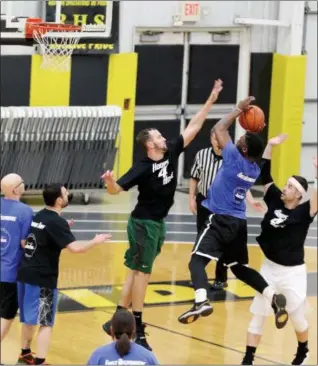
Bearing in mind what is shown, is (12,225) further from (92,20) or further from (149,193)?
(92,20)

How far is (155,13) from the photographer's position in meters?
22.0

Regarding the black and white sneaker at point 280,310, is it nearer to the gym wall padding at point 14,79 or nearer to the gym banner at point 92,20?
the gym banner at point 92,20

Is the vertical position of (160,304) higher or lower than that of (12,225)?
lower

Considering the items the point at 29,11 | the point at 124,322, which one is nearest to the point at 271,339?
the point at 124,322

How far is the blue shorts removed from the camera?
39.3 feet

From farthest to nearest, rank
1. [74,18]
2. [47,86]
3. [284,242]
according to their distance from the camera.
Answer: [47,86] → [74,18] → [284,242]

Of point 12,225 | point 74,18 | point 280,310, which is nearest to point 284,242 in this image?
point 280,310

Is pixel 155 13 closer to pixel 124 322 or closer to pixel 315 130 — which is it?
pixel 315 130

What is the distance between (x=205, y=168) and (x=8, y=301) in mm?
2901

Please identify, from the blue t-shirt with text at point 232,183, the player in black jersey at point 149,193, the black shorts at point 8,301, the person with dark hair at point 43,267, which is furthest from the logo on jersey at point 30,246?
the blue t-shirt with text at point 232,183

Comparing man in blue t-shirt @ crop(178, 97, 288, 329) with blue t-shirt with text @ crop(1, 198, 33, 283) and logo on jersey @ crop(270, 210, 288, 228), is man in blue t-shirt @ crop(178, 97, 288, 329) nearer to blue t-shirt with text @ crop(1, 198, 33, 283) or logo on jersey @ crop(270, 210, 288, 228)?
logo on jersey @ crop(270, 210, 288, 228)

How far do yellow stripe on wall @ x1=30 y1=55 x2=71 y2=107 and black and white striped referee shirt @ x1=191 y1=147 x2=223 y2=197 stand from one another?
716 cm

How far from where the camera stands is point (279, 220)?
451 inches

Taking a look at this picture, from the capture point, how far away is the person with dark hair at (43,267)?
461 inches
